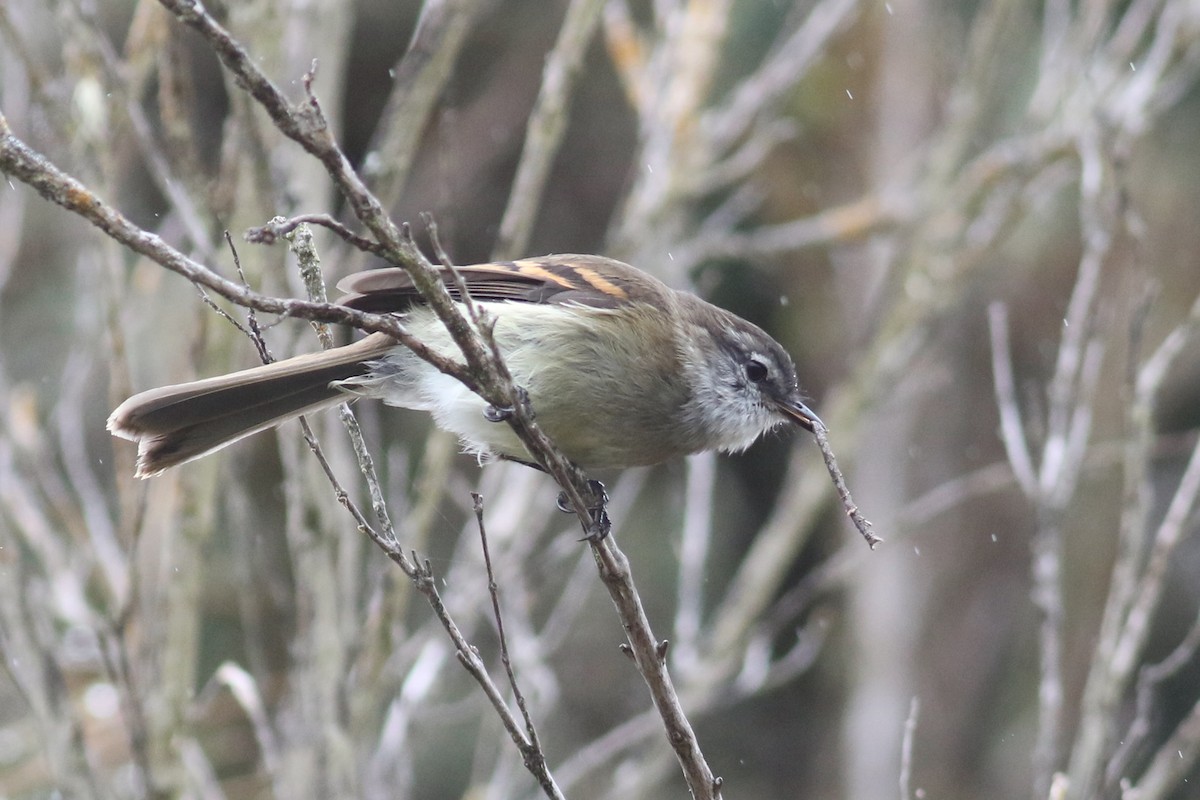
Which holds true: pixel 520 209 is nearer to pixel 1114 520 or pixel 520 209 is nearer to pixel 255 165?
pixel 255 165

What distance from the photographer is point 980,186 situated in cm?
580

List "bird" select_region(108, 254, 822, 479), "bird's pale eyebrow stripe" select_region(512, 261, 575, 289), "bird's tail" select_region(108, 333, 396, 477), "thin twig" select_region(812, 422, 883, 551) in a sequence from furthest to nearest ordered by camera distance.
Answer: "bird's pale eyebrow stripe" select_region(512, 261, 575, 289), "bird" select_region(108, 254, 822, 479), "bird's tail" select_region(108, 333, 396, 477), "thin twig" select_region(812, 422, 883, 551)

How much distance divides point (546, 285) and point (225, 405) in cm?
107

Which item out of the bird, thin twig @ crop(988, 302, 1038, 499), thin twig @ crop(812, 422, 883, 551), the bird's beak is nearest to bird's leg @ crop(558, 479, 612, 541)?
the bird

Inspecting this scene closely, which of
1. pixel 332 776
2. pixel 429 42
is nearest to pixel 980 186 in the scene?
pixel 429 42

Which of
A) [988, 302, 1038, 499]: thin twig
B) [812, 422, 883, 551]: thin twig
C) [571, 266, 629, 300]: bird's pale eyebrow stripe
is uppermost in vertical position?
[571, 266, 629, 300]: bird's pale eyebrow stripe

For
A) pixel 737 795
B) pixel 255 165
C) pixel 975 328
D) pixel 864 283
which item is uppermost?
pixel 255 165

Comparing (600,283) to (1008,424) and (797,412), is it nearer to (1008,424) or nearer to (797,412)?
(797,412)

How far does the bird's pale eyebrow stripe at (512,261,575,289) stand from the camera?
13.4 ft

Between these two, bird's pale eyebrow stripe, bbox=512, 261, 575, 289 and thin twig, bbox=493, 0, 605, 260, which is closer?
bird's pale eyebrow stripe, bbox=512, 261, 575, 289

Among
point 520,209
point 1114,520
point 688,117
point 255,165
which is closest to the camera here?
point 255,165

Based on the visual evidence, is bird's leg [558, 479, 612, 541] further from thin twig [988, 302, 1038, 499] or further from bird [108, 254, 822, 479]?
thin twig [988, 302, 1038, 499]

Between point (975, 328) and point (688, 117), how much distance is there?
6.21 metres

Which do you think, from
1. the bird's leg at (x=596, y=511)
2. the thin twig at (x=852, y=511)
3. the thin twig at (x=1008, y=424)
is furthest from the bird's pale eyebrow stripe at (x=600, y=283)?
the thin twig at (x=1008, y=424)
